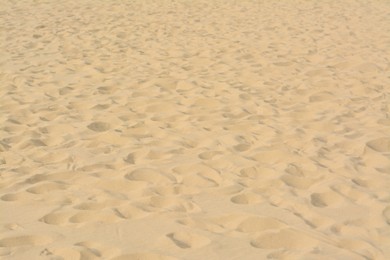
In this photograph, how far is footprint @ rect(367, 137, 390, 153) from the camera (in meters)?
3.74

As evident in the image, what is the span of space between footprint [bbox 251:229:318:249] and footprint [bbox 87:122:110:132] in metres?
2.06

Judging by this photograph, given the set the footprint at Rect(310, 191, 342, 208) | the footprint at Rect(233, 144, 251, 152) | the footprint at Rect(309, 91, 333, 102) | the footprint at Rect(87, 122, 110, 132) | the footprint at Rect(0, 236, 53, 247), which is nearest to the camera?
the footprint at Rect(0, 236, 53, 247)

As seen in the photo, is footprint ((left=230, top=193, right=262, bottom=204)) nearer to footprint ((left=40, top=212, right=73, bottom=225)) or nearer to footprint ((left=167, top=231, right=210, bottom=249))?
footprint ((left=167, top=231, right=210, bottom=249))

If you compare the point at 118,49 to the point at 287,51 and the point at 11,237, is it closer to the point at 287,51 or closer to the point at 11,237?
the point at 287,51

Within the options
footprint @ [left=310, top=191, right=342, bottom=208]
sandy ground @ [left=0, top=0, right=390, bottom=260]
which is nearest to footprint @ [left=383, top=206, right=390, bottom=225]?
sandy ground @ [left=0, top=0, right=390, bottom=260]

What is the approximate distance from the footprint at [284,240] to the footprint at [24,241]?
41.9 inches

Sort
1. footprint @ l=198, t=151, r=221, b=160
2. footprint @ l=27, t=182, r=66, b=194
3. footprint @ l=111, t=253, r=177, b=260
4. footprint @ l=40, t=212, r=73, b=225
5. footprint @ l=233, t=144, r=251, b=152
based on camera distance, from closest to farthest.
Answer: footprint @ l=111, t=253, r=177, b=260
footprint @ l=40, t=212, r=73, b=225
footprint @ l=27, t=182, r=66, b=194
footprint @ l=198, t=151, r=221, b=160
footprint @ l=233, t=144, r=251, b=152

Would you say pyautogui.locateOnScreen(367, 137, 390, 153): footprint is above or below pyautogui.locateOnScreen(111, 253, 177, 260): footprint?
above

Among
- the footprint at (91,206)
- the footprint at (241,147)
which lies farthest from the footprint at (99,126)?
the footprint at (91,206)

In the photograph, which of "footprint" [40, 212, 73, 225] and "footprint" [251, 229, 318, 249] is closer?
"footprint" [251, 229, 318, 249]

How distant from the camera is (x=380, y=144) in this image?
381 centimetres

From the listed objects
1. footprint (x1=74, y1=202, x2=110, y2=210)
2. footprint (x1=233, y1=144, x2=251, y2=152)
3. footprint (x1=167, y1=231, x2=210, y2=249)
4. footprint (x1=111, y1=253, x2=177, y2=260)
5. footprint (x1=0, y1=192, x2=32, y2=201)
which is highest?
footprint (x1=233, y1=144, x2=251, y2=152)

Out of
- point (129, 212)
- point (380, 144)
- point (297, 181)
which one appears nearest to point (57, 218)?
point (129, 212)

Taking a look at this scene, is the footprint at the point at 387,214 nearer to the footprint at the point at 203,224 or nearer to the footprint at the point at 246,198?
the footprint at the point at 246,198
